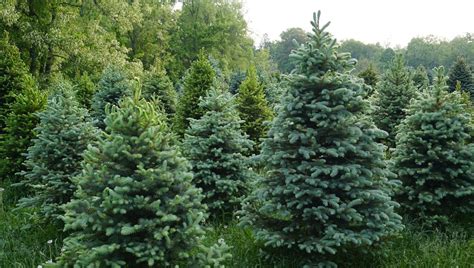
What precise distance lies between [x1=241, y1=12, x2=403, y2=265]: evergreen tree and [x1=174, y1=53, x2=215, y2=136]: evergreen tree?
20.5 ft

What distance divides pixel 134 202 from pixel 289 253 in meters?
2.19

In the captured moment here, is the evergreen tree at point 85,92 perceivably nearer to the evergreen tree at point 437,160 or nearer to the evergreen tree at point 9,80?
the evergreen tree at point 9,80

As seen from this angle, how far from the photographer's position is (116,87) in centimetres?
1199

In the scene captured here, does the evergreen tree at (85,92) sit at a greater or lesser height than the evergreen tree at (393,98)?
greater

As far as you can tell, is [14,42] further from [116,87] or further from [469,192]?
[469,192]

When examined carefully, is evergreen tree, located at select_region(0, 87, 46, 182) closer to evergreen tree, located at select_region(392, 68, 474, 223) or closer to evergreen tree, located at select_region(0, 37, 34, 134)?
evergreen tree, located at select_region(0, 37, 34, 134)

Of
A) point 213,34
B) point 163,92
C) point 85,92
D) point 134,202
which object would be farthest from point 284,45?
point 134,202

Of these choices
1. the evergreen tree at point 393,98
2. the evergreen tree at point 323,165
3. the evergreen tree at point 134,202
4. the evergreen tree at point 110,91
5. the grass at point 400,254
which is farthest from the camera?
the evergreen tree at point 110,91

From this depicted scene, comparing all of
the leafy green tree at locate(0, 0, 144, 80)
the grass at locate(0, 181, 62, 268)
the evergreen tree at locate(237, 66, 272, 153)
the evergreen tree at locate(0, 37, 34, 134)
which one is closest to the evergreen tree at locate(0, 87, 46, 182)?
the grass at locate(0, 181, 62, 268)

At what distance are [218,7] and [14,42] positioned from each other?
22.4m

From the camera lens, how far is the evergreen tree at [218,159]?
6.63 m

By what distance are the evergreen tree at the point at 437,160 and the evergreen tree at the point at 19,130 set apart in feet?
22.2

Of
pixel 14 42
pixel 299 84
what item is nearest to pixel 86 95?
pixel 14 42

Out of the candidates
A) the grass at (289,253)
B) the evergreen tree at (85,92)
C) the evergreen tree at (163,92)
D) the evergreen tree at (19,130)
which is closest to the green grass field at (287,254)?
the grass at (289,253)
